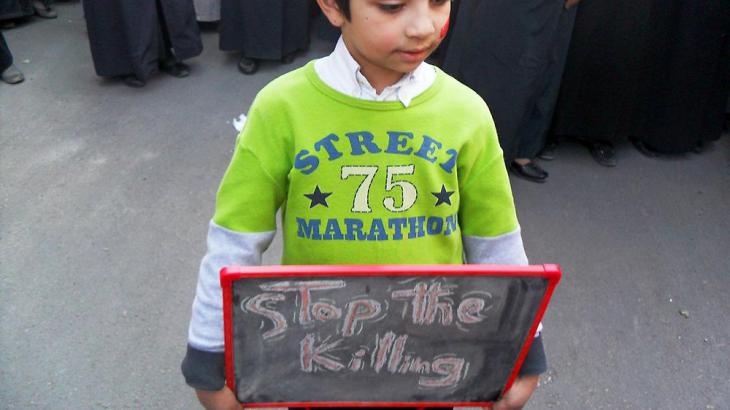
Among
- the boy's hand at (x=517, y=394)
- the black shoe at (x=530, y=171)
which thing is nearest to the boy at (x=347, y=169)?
the boy's hand at (x=517, y=394)

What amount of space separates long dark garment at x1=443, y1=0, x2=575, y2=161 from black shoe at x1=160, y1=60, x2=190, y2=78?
181cm

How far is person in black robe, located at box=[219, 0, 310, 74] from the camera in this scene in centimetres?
341

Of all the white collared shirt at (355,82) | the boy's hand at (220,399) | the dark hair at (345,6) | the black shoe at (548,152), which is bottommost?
the black shoe at (548,152)

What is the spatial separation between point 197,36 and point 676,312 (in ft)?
9.47

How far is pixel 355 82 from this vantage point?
79 centimetres

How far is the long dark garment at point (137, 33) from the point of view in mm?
3127

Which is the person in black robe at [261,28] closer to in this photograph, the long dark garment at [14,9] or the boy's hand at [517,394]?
the long dark garment at [14,9]

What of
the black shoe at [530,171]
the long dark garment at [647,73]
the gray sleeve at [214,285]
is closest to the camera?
the gray sleeve at [214,285]

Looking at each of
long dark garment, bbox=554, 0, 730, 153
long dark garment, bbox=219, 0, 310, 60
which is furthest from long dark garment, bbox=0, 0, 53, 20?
long dark garment, bbox=554, 0, 730, 153

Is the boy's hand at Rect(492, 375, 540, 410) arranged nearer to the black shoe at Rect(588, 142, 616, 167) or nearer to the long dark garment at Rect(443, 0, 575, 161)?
the long dark garment at Rect(443, 0, 575, 161)

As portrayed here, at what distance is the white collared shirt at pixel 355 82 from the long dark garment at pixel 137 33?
2.73m

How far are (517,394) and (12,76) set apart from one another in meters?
3.51

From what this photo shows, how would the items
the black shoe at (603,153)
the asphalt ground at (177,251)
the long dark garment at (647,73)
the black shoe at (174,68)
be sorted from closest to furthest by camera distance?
the asphalt ground at (177,251) → the long dark garment at (647,73) → the black shoe at (603,153) → the black shoe at (174,68)

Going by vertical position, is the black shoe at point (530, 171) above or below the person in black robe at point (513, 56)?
below
